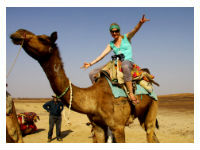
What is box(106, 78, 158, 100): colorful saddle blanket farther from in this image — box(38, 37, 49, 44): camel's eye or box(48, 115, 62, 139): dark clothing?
box(48, 115, 62, 139): dark clothing

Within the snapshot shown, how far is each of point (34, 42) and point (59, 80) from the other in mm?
896

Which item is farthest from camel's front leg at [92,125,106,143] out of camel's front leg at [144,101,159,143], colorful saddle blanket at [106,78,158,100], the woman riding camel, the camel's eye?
the camel's eye

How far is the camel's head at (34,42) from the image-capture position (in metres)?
3.63

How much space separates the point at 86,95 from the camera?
4297mm

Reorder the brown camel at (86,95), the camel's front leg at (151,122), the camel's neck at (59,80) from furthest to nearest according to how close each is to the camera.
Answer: the camel's front leg at (151,122), the camel's neck at (59,80), the brown camel at (86,95)

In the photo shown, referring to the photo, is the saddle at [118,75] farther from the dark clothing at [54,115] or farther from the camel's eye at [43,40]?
the dark clothing at [54,115]

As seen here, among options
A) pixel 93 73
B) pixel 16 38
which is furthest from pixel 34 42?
pixel 93 73

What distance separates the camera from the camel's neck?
3.99 m

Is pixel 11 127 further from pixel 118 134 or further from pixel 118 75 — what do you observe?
pixel 118 75

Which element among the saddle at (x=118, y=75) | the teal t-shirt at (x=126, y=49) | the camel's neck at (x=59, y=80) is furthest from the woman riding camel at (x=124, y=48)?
the camel's neck at (x=59, y=80)

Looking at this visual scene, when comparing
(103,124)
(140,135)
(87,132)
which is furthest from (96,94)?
(87,132)
